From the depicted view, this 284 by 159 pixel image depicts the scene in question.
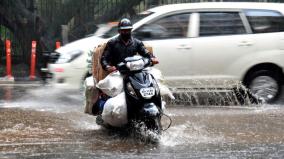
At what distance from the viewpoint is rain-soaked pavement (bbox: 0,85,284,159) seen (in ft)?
23.2

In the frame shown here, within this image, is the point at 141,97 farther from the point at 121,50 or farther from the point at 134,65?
the point at 121,50

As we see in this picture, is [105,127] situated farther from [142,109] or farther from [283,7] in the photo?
[283,7]

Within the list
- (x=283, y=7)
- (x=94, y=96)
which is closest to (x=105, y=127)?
(x=94, y=96)

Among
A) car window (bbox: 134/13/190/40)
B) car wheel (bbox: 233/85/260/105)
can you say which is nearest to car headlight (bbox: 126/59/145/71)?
car window (bbox: 134/13/190/40)

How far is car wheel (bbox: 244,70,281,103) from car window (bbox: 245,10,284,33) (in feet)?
2.68

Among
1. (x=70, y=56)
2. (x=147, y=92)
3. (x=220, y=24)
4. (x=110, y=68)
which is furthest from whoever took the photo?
(x=220, y=24)

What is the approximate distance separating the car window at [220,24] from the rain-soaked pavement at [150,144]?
4.77 ft

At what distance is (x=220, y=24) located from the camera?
1161 cm

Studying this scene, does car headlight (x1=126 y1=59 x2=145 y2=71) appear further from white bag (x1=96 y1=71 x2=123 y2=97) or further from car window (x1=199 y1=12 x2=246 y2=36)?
car window (x1=199 y1=12 x2=246 y2=36)

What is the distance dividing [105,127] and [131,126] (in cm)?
95

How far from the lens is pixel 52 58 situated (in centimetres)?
1208

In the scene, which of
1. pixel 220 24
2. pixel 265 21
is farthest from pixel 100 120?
pixel 265 21

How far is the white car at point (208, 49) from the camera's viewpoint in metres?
11.3

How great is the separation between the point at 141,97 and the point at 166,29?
4.22 meters
